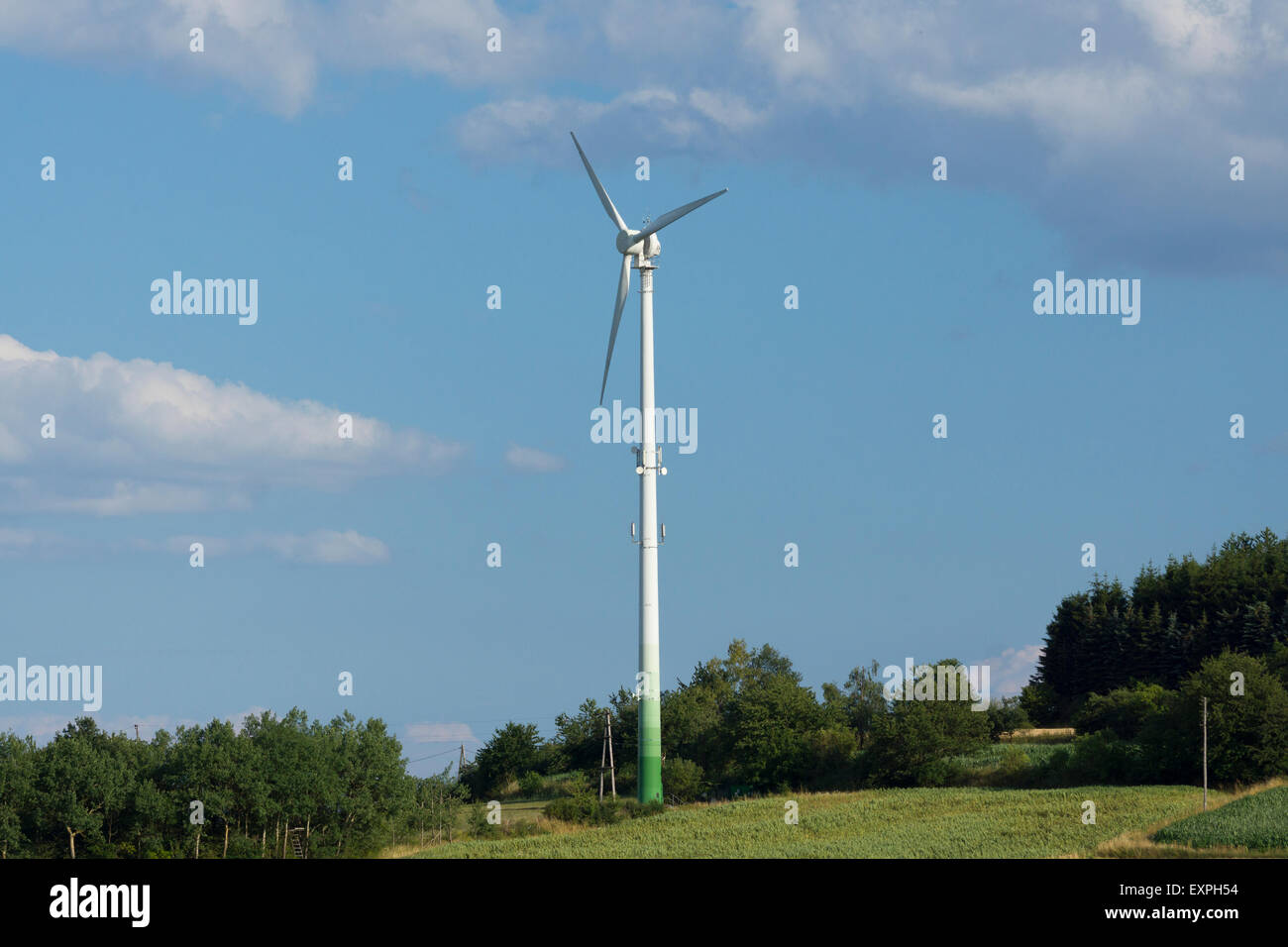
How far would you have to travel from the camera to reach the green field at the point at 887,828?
56062mm

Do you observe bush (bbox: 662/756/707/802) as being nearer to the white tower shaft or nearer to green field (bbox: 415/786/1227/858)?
green field (bbox: 415/786/1227/858)

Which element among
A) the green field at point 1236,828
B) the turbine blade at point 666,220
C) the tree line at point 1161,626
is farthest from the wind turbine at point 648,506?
the tree line at point 1161,626

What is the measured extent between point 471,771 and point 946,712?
42692mm

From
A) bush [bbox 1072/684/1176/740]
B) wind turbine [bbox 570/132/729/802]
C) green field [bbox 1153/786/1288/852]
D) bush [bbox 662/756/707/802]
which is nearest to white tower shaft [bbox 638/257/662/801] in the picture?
wind turbine [bbox 570/132/729/802]

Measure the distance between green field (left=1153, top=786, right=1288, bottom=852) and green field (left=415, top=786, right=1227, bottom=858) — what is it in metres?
1.50

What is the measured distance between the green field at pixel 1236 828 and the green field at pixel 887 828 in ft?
4.92

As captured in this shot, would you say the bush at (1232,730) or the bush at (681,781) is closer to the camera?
the bush at (1232,730)

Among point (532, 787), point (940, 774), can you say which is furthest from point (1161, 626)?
point (532, 787)

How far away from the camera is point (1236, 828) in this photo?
57.4m

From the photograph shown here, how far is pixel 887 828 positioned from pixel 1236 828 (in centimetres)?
1425

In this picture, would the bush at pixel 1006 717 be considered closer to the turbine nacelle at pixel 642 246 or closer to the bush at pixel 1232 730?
the bush at pixel 1232 730

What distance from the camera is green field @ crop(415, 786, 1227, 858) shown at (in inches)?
2207
